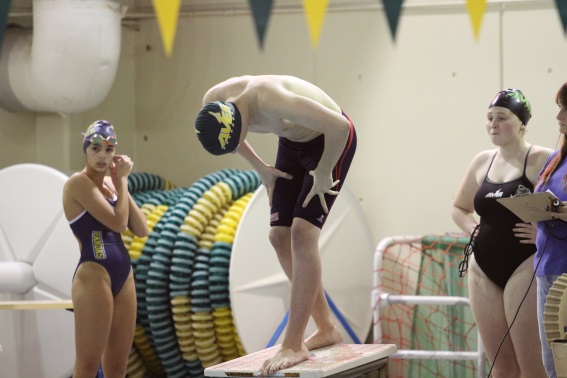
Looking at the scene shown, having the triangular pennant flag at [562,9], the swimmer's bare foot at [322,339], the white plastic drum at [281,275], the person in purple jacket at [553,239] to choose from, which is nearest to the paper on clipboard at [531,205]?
the person in purple jacket at [553,239]

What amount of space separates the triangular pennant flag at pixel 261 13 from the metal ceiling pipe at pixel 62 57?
17.3ft

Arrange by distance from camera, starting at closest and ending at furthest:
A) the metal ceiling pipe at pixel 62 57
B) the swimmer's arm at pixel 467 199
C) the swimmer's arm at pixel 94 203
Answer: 1. the swimmer's arm at pixel 467 199
2. the swimmer's arm at pixel 94 203
3. the metal ceiling pipe at pixel 62 57

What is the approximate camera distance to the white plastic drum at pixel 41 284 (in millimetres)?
6930

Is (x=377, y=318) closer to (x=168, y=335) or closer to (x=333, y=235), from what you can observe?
(x=333, y=235)

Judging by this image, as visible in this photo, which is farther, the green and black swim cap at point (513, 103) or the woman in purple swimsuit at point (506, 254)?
the green and black swim cap at point (513, 103)

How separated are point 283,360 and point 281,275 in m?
2.77

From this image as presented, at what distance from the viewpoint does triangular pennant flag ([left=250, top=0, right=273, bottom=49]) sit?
6.38ft

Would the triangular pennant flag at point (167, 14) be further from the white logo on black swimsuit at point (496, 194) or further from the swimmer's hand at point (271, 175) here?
the white logo on black swimsuit at point (496, 194)

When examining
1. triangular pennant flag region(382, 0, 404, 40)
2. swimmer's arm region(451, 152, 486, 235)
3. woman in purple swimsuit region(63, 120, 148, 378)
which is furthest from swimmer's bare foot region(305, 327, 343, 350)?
triangular pennant flag region(382, 0, 404, 40)

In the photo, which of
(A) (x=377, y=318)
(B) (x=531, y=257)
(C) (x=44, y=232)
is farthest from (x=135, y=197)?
(B) (x=531, y=257)

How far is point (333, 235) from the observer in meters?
7.38

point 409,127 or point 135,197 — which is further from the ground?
point 409,127

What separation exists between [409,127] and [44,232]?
2991 millimetres

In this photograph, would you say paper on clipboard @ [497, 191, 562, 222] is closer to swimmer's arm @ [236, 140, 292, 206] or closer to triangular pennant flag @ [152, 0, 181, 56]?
swimmer's arm @ [236, 140, 292, 206]
